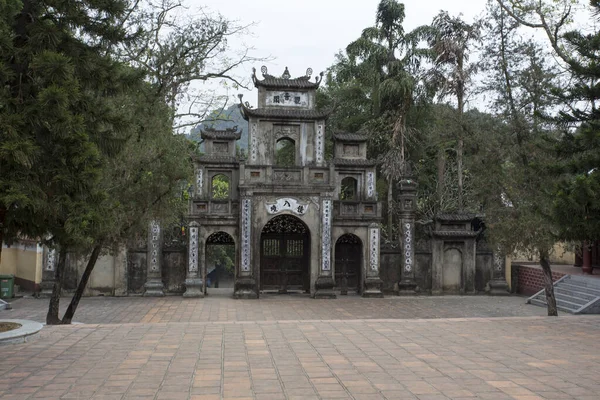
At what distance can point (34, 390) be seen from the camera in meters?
5.29

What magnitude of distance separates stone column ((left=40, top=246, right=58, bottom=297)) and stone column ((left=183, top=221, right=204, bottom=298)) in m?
4.39

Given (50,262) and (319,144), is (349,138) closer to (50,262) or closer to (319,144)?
(319,144)

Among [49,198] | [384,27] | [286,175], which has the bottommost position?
[49,198]

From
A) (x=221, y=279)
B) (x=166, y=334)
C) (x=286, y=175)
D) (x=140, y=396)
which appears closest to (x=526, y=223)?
(x=286, y=175)

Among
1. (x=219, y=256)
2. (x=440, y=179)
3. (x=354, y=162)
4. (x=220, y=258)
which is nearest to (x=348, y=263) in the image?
(x=354, y=162)

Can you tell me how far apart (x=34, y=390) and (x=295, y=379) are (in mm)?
2541

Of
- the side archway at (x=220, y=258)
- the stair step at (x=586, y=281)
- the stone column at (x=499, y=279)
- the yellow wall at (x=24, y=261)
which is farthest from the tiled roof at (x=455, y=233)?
the yellow wall at (x=24, y=261)

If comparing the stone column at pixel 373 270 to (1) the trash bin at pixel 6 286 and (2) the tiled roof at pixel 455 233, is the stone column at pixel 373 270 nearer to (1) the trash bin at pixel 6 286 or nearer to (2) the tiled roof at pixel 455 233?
(2) the tiled roof at pixel 455 233

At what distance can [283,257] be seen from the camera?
19.6 m

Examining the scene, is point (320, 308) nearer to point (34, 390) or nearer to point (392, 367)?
point (392, 367)

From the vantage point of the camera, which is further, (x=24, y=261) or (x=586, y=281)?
(x=24, y=261)

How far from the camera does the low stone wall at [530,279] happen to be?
19391mm

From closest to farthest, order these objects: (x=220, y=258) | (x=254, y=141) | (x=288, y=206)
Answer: (x=288, y=206) → (x=254, y=141) → (x=220, y=258)

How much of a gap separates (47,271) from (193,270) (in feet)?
16.0
